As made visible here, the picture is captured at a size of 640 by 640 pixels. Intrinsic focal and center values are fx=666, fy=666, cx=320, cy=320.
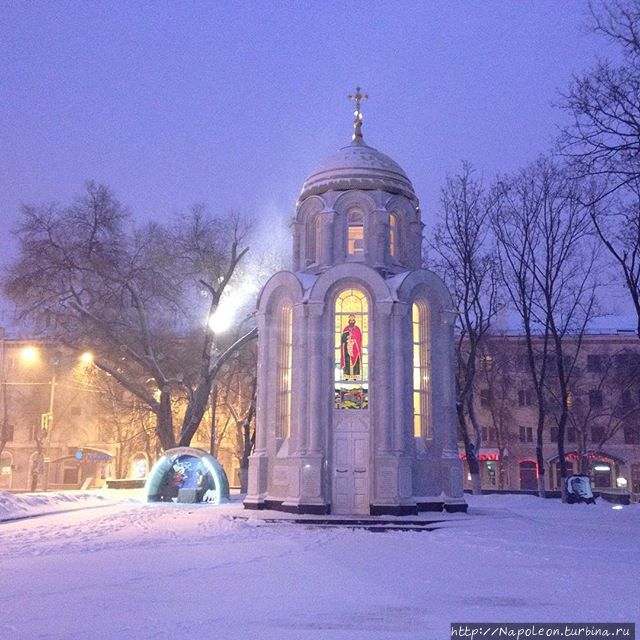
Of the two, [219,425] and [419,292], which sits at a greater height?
[419,292]

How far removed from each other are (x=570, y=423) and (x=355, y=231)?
30779 mm

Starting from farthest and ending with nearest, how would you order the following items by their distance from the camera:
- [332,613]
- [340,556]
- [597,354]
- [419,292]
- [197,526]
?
[597,354] → [419,292] → [197,526] → [340,556] → [332,613]

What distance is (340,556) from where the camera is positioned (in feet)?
43.0

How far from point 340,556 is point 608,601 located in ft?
18.0

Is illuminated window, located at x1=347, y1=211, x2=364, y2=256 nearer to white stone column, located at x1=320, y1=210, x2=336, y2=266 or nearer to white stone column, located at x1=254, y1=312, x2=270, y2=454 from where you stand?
white stone column, located at x1=320, y1=210, x2=336, y2=266

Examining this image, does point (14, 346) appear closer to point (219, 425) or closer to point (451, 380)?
point (219, 425)

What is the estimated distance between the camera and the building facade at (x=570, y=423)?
46.8 metres

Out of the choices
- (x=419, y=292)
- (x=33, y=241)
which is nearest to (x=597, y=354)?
(x=419, y=292)

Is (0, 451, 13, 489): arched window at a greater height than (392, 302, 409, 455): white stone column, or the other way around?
(392, 302, 409, 455): white stone column

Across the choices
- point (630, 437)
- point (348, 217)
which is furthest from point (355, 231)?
point (630, 437)

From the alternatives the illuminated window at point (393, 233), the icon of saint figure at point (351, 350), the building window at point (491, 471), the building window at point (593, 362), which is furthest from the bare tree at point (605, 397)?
the icon of saint figure at point (351, 350)

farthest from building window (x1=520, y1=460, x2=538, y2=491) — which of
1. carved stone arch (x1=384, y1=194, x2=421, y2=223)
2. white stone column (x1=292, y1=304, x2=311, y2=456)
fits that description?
white stone column (x1=292, y1=304, x2=311, y2=456)

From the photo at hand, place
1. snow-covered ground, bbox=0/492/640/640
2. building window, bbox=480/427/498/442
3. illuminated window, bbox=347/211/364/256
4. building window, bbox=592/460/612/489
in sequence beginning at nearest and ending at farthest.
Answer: snow-covered ground, bbox=0/492/640/640
illuminated window, bbox=347/211/364/256
building window, bbox=592/460/612/489
building window, bbox=480/427/498/442

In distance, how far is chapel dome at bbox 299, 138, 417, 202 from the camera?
23922 millimetres
